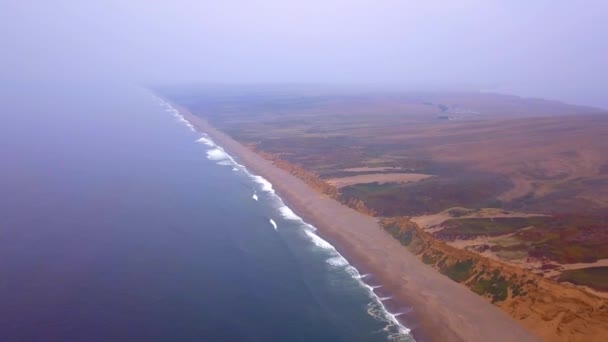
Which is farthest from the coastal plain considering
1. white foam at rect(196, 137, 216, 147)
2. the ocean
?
white foam at rect(196, 137, 216, 147)

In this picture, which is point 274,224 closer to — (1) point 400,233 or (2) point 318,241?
(2) point 318,241

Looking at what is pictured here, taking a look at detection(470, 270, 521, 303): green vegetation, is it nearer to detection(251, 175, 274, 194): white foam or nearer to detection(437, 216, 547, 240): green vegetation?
detection(437, 216, 547, 240): green vegetation

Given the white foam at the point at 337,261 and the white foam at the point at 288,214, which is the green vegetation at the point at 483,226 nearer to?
the white foam at the point at 337,261

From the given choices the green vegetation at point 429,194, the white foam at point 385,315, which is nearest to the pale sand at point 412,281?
the white foam at point 385,315

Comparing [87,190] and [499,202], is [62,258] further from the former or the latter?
[499,202]

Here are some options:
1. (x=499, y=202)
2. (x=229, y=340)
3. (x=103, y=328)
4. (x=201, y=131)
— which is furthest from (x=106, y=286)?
(x=201, y=131)

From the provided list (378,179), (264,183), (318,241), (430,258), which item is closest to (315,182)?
(264,183)
